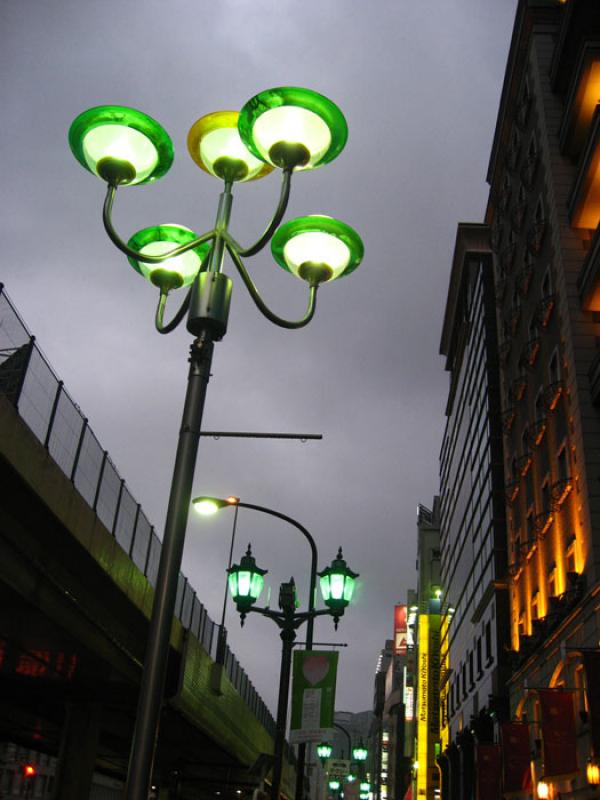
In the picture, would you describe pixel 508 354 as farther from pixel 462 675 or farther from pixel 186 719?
pixel 186 719

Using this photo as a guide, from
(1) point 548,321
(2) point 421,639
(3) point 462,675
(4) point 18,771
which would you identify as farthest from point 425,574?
(1) point 548,321

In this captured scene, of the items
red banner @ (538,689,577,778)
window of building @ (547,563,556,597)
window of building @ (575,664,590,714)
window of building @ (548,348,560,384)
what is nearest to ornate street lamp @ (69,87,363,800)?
red banner @ (538,689,577,778)

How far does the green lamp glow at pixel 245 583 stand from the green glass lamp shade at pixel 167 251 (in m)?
9.73

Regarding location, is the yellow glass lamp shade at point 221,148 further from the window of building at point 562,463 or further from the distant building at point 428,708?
the distant building at point 428,708

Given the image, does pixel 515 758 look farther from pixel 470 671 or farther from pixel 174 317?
pixel 174 317

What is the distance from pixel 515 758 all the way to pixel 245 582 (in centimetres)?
1944

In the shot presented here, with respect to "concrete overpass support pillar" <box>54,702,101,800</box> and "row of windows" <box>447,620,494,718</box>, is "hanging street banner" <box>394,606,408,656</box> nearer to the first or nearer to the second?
"row of windows" <box>447,620,494,718</box>

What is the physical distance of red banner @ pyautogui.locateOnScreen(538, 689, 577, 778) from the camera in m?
25.0

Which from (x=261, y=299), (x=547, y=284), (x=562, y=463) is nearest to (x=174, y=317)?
(x=261, y=299)

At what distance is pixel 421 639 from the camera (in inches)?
3019

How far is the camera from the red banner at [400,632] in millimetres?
112688

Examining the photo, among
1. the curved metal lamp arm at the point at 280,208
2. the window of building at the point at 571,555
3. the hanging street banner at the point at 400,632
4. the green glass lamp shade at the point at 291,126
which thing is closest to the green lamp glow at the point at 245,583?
the curved metal lamp arm at the point at 280,208

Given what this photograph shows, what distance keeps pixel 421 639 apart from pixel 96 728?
53.0 metres

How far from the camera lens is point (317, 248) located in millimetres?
8203
